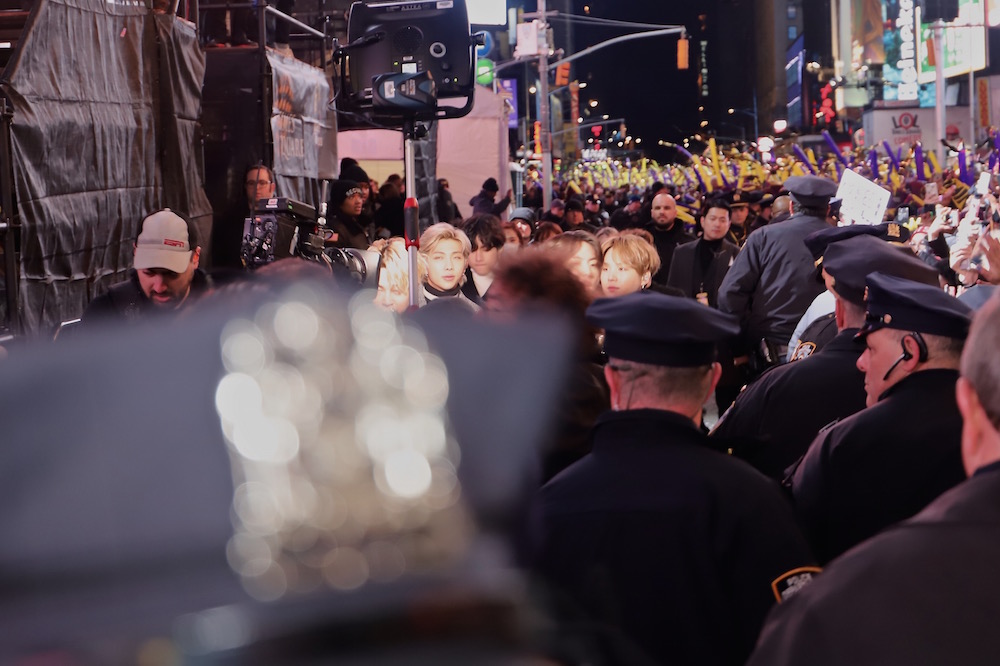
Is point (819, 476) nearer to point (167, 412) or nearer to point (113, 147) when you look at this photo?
point (167, 412)

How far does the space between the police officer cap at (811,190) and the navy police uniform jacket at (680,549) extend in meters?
6.03

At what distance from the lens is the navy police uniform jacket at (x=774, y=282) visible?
8695mm

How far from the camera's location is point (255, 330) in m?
1.33

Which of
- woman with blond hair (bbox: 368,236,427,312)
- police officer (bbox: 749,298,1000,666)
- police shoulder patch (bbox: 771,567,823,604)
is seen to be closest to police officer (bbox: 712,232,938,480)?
police shoulder patch (bbox: 771,567,823,604)

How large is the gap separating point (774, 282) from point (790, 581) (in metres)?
6.12

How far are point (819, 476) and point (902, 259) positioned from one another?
4.88 ft

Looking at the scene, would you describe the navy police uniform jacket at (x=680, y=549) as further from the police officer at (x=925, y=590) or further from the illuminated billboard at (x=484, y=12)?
the illuminated billboard at (x=484, y=12)

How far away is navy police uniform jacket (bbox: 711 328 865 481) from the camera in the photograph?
4.48 m

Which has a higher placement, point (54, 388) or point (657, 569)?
point (54, 388)

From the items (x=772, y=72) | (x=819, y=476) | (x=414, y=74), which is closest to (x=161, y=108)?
(x=414, y=74)

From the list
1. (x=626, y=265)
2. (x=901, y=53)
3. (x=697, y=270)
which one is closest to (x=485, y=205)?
A: (x=697, y=270)

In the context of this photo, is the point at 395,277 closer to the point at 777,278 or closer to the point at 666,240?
the point at 777,278

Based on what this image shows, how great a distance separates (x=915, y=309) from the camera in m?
3.67

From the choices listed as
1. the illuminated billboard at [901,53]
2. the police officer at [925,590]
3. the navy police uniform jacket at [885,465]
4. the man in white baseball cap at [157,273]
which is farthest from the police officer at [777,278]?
the illuminated billboard at [901,53]
